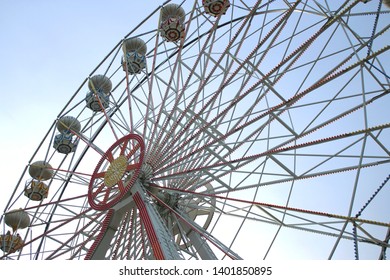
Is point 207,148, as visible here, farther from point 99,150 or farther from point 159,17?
point 159,17

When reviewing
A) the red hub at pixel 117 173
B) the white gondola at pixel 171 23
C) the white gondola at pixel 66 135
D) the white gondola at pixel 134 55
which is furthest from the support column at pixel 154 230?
the white gondola at pixel 66 135

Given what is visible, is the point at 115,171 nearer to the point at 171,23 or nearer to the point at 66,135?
the point at 171,23

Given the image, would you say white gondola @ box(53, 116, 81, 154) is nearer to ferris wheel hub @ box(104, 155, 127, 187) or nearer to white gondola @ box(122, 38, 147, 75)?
white gondola @ box(122, 38, 147, 75)

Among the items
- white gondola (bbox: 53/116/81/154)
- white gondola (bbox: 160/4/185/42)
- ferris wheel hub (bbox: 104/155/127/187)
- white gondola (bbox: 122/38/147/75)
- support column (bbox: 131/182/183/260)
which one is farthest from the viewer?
white gondola (bbox: 53/116/81/154)

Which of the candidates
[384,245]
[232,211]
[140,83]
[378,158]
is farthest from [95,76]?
[384,245]

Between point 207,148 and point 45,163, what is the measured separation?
28.6 feet

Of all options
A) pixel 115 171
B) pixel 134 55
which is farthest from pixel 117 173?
pixel 134 55

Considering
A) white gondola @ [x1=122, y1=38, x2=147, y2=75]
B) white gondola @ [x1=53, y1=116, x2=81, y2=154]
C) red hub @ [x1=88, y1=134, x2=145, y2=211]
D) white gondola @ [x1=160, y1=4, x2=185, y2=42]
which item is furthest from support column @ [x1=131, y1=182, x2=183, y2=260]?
white gondola @ [x1=53, y1=116, x2=81, y2=154]

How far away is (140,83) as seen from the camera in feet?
56.2

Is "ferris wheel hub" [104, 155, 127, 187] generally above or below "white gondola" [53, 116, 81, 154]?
below

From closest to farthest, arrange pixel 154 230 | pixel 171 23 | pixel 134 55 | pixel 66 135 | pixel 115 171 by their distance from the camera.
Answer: pixel 154 230 < pixel 115 171 < pixel 171 23 < pixel 134 55 < pixel 66 135

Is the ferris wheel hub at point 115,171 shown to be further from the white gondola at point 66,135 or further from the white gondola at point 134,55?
the white gondola at point 66,135

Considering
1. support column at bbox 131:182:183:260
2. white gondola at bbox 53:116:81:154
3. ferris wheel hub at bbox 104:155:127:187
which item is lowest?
support column at bbox 131:182:183:260

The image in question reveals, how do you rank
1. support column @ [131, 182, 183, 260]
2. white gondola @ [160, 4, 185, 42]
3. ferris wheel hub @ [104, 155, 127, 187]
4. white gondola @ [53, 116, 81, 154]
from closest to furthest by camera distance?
support column @ [131, 182, 183, 260], ferris wheel hub @ [104, 155, 127, 187], white gondola @ [160, 4, 185, 42], white gondola @ [53, 116, 81, 154]
